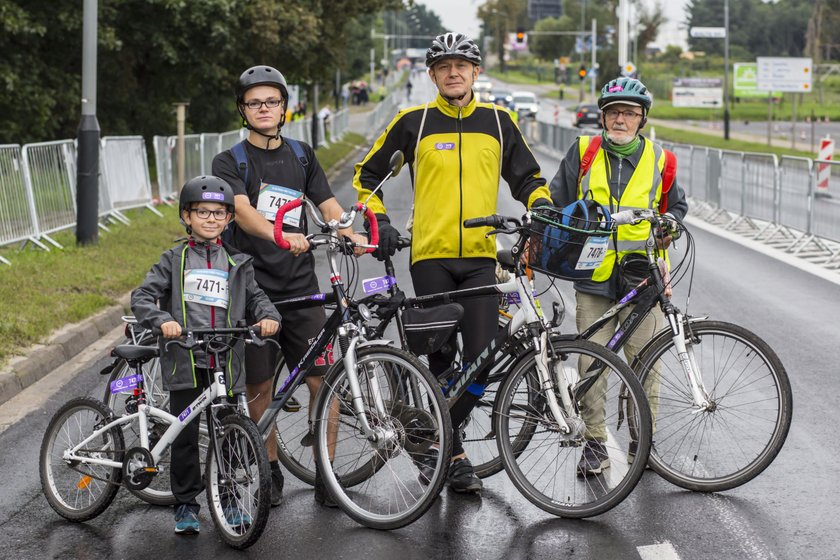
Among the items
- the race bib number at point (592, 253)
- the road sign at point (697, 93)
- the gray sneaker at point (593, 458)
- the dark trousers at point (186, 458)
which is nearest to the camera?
the dark trousers at point (186, 458)

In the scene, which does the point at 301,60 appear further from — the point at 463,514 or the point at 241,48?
the point at 463,514

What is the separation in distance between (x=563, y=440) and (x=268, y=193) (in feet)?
5.48

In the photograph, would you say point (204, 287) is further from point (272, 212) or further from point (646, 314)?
point (646, 314)

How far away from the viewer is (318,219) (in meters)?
5.54

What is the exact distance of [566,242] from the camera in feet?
18.8

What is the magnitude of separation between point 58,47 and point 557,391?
2507cm

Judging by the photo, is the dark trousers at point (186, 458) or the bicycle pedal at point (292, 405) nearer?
the dark trousers at point (186, 458)

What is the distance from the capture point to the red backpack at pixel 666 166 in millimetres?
6273

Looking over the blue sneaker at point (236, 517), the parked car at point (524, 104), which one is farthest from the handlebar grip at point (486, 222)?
the parked car at point (524, 104)

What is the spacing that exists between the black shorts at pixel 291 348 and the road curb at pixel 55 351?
10.2 feet

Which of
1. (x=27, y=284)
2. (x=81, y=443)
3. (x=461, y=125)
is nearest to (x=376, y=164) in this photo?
(x=461, y=125)

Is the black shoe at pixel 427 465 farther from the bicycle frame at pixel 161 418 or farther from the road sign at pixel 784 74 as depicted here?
the road sign at pixel 784 74

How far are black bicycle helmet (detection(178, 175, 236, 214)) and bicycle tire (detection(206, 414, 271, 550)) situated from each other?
0.88m

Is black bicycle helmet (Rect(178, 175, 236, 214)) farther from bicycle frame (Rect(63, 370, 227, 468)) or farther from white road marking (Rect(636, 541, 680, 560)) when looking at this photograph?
white road marking (Rect(636, 541, 680, 560))
